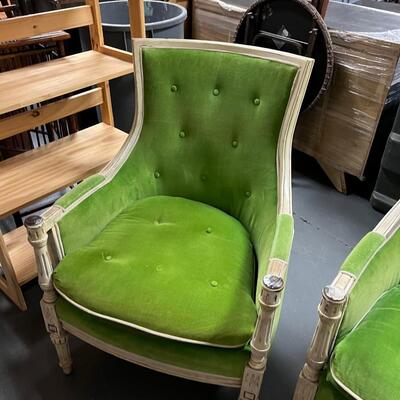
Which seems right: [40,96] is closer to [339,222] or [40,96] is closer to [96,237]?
[96,237]

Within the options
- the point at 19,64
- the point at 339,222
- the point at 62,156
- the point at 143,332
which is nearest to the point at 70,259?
the point at 143,332

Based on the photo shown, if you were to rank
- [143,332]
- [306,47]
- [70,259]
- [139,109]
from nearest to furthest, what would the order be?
[143,332]
[70,259]
[139,109]
[306,47]

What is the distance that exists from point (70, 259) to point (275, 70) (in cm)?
78

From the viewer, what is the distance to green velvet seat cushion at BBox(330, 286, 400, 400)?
0.83 m

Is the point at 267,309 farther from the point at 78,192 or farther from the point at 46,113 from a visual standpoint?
the point at 46,113

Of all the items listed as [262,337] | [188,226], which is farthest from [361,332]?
[188,226]

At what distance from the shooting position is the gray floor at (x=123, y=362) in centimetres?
128

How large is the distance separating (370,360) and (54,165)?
1223mm

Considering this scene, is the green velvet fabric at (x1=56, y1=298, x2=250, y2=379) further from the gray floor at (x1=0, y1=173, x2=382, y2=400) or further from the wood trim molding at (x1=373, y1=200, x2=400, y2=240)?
the wood trim molding at (x1=373, y1=200, x2=400, y2=240)

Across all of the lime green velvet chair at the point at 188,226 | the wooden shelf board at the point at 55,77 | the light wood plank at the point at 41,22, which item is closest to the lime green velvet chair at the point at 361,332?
the lime green velvet chair at the point at 188,226

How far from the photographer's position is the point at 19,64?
1.67 metres

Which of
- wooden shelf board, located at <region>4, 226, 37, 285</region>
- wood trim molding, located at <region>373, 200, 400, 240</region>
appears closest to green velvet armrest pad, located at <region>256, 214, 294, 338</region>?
wood trim molding, located at <region>373, 200, 400, 240</region>

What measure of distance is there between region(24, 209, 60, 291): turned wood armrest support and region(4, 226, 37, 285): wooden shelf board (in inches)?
21.4

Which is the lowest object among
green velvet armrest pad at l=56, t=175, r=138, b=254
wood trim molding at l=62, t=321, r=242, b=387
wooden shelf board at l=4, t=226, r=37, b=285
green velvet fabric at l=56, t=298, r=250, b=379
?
wooden shelf board at l=4, t=226, r=37, b=285
